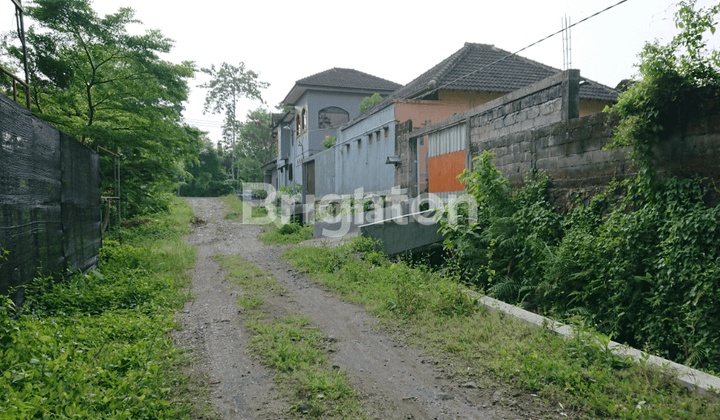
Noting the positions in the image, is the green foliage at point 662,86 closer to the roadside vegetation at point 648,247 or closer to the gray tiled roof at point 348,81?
the roadside vegetation at point 648,247

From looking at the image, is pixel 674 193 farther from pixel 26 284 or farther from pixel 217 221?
pixel 217 221

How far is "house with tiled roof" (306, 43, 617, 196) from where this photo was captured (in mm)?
12758

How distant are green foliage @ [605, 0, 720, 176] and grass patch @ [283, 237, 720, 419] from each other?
8.09 feet

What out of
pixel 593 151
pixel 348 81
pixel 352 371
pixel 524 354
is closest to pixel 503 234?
pixel 593 151

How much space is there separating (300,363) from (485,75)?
14.1 m

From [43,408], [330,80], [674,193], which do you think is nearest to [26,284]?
[43,408]

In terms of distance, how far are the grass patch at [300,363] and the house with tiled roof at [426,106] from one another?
6.63 metres

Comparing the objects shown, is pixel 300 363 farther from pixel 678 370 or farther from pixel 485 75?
pixel 485 75

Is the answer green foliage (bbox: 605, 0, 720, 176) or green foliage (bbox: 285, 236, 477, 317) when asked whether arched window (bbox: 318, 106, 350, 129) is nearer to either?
green foliage (bbox: 285, 236, 477, 317)

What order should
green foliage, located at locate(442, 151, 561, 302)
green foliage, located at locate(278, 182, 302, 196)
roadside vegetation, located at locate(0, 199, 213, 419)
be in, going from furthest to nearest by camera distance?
1. green foliage, located at locate(278, 182, 302, 196)
2. green foliage, located at locate(442, 151, 561, 302)
3. roadside vegetation, located at locate(0, 199, 213, 419)

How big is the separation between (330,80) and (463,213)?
18.5 meters

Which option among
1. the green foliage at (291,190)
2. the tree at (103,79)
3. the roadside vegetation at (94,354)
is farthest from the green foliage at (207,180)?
the roadside vegetation at (94,354)

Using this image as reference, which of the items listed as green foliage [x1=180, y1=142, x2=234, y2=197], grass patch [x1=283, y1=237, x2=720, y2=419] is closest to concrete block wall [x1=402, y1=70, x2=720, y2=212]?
grass patch [x1=283, y1=237, x2=720, y2=419]

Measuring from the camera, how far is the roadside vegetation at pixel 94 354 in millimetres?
2684
